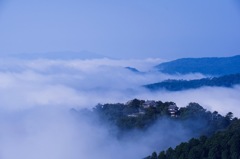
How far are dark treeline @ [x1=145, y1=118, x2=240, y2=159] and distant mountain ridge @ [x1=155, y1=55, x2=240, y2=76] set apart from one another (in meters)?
31.9

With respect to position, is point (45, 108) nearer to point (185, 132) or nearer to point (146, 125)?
point (146, 125)

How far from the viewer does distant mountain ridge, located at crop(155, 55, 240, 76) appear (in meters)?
41.8

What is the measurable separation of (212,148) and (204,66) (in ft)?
120

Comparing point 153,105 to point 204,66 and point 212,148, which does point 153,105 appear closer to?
point 212,148

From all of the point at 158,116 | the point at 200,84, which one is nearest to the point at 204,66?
the point at 200,84

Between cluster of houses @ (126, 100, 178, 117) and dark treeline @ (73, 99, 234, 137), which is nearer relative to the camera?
dark treeline @ (73, 99, 234, 137)

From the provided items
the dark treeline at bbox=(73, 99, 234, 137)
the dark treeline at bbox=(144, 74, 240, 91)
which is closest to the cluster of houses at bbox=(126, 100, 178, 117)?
the dark treeline at bbox=(73, 99, 234, 137)

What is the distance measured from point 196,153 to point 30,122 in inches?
378

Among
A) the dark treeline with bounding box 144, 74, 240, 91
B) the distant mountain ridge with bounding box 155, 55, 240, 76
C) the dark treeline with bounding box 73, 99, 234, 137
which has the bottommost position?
the dark treeline with bounding box 73, 99, 234, 137

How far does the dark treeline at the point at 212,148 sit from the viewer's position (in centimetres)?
834

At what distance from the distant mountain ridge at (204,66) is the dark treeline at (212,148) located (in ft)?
105

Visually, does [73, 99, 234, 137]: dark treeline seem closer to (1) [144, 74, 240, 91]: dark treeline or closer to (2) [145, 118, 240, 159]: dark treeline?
(2) [145, 118, 240, 159]: dark treeline

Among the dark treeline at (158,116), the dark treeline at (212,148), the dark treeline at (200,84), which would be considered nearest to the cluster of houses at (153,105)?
the dark treeline at (158,116)

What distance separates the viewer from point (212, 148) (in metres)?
8.47
